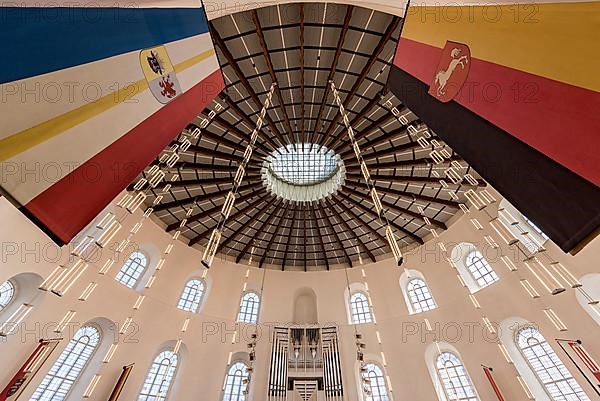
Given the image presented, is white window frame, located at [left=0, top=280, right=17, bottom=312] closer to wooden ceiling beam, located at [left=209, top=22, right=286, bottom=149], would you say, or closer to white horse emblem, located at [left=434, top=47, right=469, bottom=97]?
wooden ceiling beam, located at [left=209, top=22, right=286, bottom=149]

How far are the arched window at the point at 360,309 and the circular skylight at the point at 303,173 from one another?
7.28 meters

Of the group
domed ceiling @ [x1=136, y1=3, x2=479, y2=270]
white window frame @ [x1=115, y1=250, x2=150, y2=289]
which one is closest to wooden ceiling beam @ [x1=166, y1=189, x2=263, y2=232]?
domed ceiling @ [x1=136, y1=3, x2=479, y2=270]

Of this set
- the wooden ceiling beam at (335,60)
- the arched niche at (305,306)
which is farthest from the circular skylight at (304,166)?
the arched niche at (305,306)

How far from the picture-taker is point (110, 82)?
4070 millimetres

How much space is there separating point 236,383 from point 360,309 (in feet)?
27.7

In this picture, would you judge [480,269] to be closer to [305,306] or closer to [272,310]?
[305,306]

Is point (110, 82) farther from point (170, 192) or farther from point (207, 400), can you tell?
point (207, 400)

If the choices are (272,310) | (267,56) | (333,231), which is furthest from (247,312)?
(267,56)

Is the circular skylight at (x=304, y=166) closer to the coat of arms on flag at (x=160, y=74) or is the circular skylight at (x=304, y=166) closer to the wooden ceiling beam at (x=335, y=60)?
the wooden ceiling beam at (x=335, y=60)

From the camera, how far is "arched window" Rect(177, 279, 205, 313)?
1688cm

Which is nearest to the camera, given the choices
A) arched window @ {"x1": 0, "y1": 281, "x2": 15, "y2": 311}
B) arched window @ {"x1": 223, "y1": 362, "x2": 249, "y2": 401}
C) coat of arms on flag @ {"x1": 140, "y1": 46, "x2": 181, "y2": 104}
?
coat of arms on flag @ {"x1": 140, "y1": 46, "x2": 181, "y2": 104}

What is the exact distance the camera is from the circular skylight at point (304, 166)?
18.2m

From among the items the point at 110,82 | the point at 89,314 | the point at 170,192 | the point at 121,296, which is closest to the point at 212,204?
the point at 170,192

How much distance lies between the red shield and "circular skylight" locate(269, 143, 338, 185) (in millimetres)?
12387
